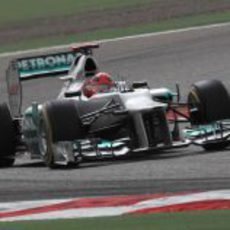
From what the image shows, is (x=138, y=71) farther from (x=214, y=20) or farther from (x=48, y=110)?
(x=48, y=110)

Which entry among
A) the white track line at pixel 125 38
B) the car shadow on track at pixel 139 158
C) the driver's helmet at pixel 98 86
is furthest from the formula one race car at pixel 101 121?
the white track line at pixel 125 38

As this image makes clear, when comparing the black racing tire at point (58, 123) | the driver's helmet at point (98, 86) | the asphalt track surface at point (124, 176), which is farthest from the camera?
the driver's helmet at point (98, 86)

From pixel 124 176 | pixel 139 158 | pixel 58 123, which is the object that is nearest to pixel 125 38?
pixel 139 158

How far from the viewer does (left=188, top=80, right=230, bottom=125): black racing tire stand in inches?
527

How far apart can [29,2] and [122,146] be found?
2510 centimetres

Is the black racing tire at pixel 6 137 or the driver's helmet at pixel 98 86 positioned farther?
the driver's helmet at pixel 98 86

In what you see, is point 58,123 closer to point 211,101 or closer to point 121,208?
point 211,101

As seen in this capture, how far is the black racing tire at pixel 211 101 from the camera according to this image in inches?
527

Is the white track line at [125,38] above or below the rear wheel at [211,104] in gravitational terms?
below

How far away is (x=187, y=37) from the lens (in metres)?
27.7

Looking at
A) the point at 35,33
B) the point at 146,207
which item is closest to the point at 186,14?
the point at 35,33

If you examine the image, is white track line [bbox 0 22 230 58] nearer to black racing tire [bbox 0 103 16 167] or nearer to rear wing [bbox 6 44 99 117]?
rear wing [bbox 6 44 99 117]

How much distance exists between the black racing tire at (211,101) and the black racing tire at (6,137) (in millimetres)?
2033

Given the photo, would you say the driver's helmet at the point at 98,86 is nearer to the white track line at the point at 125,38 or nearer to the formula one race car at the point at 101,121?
the formula one race car at the point at 101,121
